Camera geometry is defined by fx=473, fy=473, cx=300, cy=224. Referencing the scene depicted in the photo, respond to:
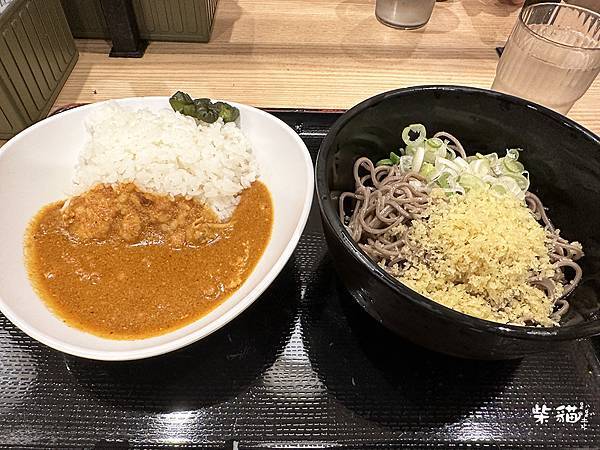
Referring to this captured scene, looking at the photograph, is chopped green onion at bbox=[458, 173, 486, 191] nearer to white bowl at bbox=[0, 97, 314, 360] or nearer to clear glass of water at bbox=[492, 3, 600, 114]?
white bowl at bbox=[0, 97, 314, 360]

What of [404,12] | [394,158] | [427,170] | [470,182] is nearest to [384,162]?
[394,158]

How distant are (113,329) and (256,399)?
41 cm

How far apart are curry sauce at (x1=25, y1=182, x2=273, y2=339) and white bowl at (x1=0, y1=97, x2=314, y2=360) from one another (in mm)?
32

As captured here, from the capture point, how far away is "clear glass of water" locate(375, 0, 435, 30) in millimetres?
2529

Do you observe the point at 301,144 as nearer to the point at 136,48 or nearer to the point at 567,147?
the point at 567,147

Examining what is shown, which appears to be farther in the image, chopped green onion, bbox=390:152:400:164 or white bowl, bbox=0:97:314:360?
chopped green onion, bbox=390:152:400:164

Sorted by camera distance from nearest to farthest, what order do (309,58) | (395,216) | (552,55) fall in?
(395,216), (552,55), (309,58)

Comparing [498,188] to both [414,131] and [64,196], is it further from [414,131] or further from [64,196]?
[64,196]

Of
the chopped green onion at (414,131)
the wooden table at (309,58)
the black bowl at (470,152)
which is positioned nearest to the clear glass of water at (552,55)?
the wooden table at (309,58)

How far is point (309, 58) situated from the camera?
2383 mm

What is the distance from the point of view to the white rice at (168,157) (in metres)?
1.56

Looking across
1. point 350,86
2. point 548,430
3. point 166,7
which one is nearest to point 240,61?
point 166,7

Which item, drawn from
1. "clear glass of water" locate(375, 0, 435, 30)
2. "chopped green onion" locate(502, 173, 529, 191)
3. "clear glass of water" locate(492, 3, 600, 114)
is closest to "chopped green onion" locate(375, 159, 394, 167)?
"chopped green onion" locate(502, 173, 529, 191)

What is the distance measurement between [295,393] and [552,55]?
1595mm
